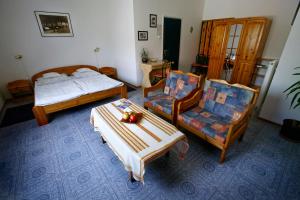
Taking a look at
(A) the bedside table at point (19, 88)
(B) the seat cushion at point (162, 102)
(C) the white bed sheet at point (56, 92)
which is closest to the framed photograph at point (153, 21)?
(B) the seat cushion at point (162, 102)

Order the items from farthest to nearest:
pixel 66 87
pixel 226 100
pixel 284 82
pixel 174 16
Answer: pixel 174 16, pixel 66 87, pixel 284 82, pixel 226 100

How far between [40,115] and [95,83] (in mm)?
1301

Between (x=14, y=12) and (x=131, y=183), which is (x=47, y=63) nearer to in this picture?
(x=14, y=12)

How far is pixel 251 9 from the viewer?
4.06m

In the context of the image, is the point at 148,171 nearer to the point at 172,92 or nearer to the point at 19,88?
the point at 172,92

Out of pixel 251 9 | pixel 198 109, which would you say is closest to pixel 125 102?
pixel 198 109

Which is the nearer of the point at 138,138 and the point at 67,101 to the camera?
the point at 138,138

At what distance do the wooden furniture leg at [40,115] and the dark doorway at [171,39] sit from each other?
12.0 ft

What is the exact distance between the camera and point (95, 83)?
3.47 metres

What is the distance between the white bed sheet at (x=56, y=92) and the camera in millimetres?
2644

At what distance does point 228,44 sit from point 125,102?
12.6ft

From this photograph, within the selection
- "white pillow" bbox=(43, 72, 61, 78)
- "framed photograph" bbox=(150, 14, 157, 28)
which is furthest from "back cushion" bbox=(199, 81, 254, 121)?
"white pillow" bbox=(43, 72, 61, 78)

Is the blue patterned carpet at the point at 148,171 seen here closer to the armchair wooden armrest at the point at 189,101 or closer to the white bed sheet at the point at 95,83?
the armchair wooden armrest at the point at 189,101

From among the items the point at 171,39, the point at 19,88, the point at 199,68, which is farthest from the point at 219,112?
the point at 19,88
